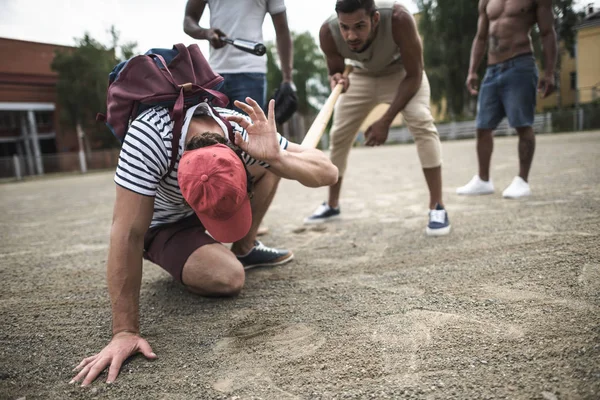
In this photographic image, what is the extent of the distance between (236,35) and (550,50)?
289 centimetres

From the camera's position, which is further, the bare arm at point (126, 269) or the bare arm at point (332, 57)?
the bare arm at point (332, 57)

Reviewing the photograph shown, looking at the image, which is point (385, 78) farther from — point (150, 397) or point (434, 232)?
point (150, 397)

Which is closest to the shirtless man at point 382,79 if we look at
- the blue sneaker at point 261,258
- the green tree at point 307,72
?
the blue sneaker at point 261,258

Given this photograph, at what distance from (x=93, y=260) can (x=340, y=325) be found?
212 cm

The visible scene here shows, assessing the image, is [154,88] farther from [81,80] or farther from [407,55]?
[81,80]

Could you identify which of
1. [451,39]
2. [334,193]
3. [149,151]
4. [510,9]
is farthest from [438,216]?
[451,39]

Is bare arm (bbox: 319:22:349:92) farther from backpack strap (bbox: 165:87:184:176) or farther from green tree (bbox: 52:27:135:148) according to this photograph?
green tree (bbox: 52:27:135:148)

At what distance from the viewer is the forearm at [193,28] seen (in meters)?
3.03

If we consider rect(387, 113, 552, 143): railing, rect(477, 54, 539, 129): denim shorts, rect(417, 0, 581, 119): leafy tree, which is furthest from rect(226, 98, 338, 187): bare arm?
rect(417, 0, 581, 119): leafy tree

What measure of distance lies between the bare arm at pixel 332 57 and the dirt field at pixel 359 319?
1194mm

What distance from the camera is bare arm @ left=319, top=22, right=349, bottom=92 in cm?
313

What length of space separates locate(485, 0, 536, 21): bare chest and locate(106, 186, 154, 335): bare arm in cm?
381

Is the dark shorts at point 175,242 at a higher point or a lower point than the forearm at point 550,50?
lower

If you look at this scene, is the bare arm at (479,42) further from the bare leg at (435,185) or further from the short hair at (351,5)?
the short hair at (351,5)
